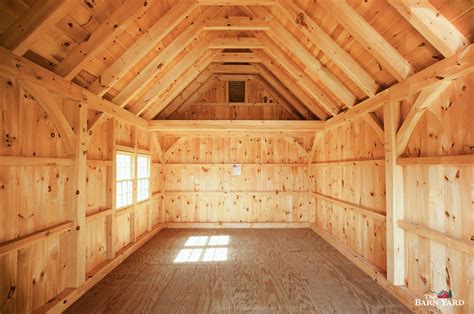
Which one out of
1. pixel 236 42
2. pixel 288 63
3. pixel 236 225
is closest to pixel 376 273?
pixel 288 63

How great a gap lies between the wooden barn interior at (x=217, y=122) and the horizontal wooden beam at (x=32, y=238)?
0.05ft

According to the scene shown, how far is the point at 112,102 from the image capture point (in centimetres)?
418

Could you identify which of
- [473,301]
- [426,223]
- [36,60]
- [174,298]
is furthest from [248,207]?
[36,60]

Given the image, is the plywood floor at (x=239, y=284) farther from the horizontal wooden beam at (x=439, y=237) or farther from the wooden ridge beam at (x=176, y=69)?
the wooden ridge beam at (x=176, y=69)

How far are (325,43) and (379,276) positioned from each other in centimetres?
332

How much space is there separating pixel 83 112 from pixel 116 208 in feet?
6.18

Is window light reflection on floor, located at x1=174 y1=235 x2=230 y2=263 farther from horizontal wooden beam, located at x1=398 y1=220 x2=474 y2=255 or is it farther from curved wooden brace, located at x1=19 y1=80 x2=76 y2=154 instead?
horizontal wooden beam, located at x1=398 y1=220 x2=474 y2=255

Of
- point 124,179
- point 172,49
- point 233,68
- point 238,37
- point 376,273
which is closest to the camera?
point 376,273

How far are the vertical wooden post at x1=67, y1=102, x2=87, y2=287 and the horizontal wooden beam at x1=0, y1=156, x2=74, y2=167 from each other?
0.17m

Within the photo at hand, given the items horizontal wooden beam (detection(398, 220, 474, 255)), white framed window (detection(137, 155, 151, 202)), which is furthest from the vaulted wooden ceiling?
horizontal wooden beam (detection(398, 220, 474, 255))

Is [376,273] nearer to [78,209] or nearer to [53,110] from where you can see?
[78,209]

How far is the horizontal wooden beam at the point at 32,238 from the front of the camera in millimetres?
2225

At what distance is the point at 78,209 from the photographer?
10.6 feet

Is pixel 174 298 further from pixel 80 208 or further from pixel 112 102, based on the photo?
pixel 112 102
